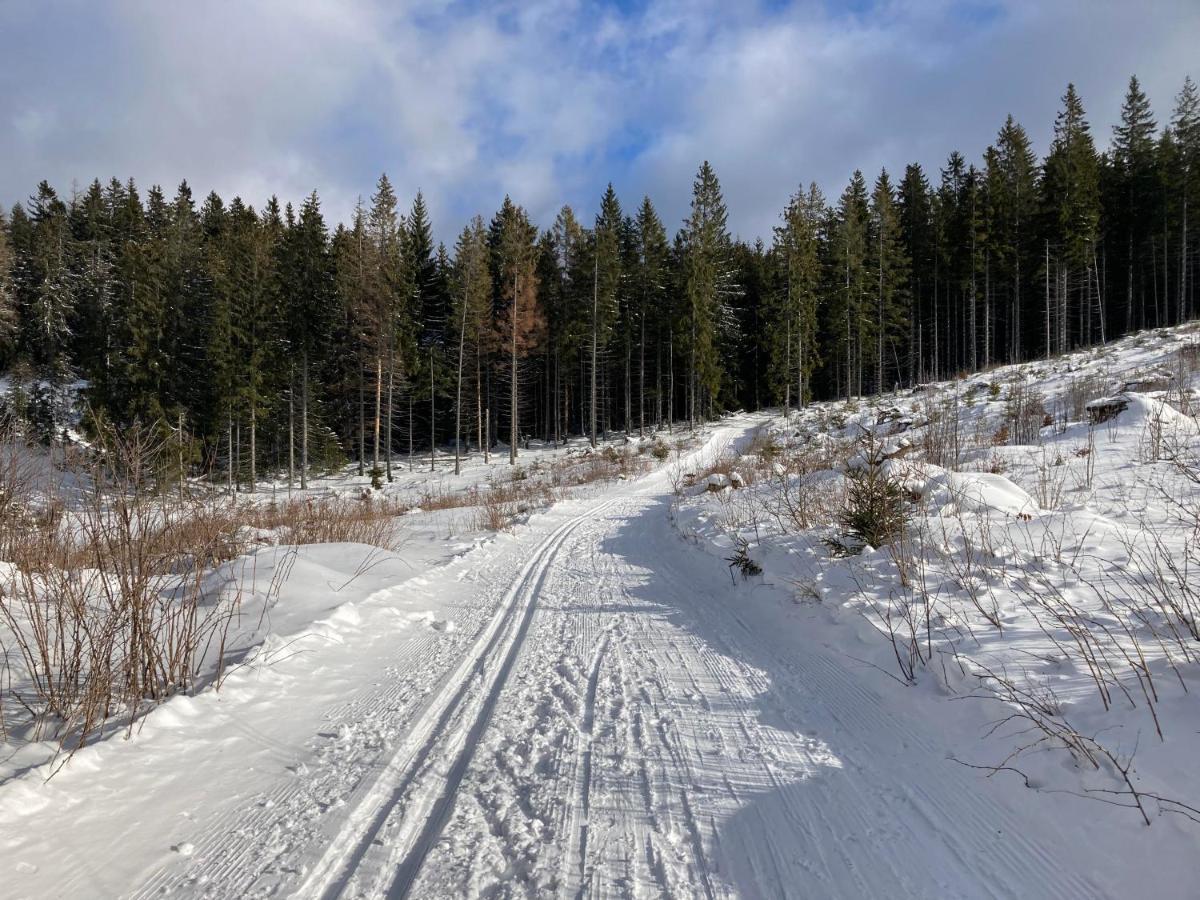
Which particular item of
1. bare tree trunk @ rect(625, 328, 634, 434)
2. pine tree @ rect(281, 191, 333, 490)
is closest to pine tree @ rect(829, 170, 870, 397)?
bare tree trunk @ rect(625, 328, 634, 434)

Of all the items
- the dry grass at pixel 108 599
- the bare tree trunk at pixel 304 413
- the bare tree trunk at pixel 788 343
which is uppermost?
the bare tree trunk at pixel 788 343

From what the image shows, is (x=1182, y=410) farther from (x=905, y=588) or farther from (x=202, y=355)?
(x=202, y=355)

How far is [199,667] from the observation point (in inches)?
148

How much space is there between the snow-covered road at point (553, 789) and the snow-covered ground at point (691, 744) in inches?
0.6

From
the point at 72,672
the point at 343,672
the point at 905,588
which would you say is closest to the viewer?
the point at 72,672

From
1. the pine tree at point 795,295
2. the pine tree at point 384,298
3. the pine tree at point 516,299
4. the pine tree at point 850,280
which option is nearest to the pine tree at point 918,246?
the pine tree at point 850,280

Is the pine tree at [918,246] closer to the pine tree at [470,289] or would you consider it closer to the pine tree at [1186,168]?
the pine tree at [1186,168]

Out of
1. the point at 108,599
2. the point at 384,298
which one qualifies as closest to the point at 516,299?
the point at 384,298

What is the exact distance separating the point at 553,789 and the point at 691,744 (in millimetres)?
871

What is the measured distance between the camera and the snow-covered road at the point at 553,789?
207 cm

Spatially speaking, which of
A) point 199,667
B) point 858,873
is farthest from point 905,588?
point 199,667

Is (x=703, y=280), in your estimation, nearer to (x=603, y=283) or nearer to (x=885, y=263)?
(x=603, y=283)

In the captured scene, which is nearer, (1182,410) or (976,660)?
(976,660)

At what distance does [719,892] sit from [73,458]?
4.26 metres
